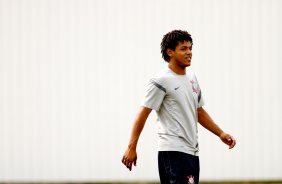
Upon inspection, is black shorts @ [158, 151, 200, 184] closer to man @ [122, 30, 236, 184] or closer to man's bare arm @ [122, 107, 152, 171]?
man @ [122, 30, 236, 184]

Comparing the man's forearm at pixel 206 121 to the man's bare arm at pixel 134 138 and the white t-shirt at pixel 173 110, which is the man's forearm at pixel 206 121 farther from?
the man's bare arm at pixel 134 138

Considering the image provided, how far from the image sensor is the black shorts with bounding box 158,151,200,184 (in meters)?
4.61

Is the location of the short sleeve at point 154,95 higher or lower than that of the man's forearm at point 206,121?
higher

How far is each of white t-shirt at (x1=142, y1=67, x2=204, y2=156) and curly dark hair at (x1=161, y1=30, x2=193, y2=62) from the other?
0.24 metres

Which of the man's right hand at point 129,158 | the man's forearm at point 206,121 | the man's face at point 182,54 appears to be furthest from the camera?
the man's forearm at point 206,121

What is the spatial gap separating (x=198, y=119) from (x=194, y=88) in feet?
1.46

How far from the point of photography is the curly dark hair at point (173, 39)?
4879 mm

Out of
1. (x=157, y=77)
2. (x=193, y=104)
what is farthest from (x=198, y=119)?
(x=157, y=77)

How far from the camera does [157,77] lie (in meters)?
4.71

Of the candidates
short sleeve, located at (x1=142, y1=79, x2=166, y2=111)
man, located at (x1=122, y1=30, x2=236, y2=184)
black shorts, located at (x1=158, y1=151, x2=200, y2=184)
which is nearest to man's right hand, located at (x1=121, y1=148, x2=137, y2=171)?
man, located at (x1=122, y1=30, x2=236, y2=184)

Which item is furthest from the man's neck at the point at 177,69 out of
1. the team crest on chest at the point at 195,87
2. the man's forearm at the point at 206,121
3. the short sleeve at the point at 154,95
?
the man's forearm at the point at 206,121

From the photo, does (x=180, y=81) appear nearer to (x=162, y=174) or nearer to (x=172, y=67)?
(x=172, y=67)

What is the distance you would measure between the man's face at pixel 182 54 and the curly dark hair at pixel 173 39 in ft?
0.12

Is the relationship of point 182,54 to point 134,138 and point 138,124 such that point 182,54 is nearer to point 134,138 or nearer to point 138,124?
point 138,124
